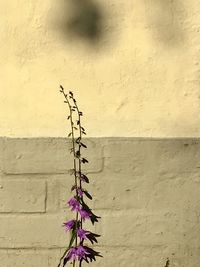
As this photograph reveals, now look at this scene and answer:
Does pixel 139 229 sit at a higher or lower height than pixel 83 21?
lower

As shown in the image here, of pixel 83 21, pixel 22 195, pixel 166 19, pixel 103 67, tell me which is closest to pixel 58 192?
pixel 22 195

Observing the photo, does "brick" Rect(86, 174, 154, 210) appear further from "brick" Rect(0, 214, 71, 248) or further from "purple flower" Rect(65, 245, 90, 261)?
"purple flower" Rect(65, 245, 90, 261)

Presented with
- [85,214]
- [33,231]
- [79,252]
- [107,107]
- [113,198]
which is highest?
[107,107]

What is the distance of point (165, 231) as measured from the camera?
362 centimetres

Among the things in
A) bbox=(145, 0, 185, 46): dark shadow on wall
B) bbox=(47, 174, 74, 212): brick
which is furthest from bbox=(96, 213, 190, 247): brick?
bbox=(145, 0, 185, 46): dark shadow on wall

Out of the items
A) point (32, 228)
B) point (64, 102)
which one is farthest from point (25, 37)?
point (32, 228)

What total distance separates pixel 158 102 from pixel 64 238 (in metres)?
0.87

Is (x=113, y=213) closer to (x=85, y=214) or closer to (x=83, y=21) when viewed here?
(x=85, y=214)

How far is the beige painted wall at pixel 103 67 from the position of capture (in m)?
3.57

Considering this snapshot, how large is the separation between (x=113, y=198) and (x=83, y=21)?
0.94 m

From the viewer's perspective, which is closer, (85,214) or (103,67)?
(85,214)

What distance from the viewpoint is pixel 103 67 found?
358 centimetres

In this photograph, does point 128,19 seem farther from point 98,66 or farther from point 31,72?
point 31,72

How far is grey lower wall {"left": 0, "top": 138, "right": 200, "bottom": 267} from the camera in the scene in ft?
11.8
